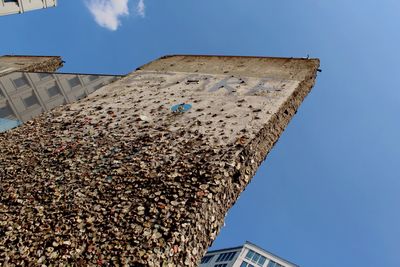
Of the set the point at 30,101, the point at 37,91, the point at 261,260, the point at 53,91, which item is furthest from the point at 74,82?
the point at 261,260

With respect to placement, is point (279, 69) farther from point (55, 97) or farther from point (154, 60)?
point (55, 97)

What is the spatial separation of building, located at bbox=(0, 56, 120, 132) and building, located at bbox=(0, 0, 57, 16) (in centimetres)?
799

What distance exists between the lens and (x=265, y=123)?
7258 millimetres

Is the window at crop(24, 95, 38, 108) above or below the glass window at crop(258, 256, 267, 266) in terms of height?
below

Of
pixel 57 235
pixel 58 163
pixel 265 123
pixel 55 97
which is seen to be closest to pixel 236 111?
pixel 265 123

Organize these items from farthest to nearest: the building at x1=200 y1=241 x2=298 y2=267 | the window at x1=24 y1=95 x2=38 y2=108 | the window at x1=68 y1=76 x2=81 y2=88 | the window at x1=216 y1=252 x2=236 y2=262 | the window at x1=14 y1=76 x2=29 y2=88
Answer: the window at x1=216 y1=252 x2=236 y2=262, the building at x1=200 y1=241 x2=298 y2=267, the window at x1=14 y1=76 x2=29 y2=88, the window at x1=68 y1=76 x2=81 y2=88, the window at x1=24 y1=95 x2=38 y2=108

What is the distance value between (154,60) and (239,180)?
8.40 metres

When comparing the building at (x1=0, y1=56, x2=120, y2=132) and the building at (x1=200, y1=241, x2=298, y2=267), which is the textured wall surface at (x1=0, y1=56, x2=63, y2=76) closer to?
the building at (x1=0, y1=56, x2=120, y2=132)

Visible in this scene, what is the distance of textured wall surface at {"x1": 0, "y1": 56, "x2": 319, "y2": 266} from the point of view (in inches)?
181

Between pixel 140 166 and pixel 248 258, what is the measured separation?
188 ft

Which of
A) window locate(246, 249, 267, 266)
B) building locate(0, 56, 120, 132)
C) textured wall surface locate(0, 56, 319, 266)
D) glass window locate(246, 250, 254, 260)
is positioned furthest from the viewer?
glass window locate(246, 250, 254, 260)

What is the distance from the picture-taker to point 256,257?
58.7 meters

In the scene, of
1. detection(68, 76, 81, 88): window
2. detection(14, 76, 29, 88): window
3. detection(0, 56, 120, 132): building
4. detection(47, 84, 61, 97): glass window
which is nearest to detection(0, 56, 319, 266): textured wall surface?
detection(0, 56, 120, 132): building

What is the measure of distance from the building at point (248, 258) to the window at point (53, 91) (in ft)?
172
